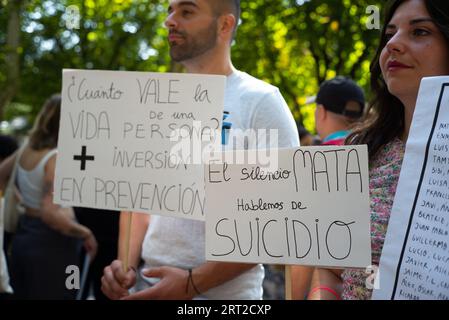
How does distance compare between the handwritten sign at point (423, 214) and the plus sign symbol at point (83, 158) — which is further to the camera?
the plus sign symbol at point (83, 158)

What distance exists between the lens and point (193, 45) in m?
2.87

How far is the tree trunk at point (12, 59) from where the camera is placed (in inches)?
319

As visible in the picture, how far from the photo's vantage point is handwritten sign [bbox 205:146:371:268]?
1.98 m

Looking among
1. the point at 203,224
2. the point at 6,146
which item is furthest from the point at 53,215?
the point at 203,224

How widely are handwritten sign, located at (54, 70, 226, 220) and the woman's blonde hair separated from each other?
1961mm

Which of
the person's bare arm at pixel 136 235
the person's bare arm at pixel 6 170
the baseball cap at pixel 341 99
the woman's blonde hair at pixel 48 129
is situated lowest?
the person's bare arm at pixel 136 235

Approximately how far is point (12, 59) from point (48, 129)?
4112mm

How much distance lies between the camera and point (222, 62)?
9.63 feet

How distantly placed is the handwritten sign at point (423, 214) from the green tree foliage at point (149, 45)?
878cm

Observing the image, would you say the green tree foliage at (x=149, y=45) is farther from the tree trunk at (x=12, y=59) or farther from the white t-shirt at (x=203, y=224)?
the white t-shirt at (x=203, y=224)

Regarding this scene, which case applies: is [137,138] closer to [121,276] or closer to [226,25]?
[121,276]

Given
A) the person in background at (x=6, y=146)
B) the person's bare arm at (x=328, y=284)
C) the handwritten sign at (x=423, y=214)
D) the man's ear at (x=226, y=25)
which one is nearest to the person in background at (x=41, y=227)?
the person in background at (x=6, y=146)
